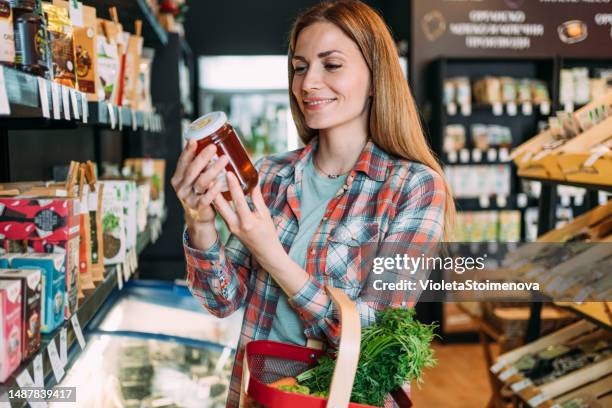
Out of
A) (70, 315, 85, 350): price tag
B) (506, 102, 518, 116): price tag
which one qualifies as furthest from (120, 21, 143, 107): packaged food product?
(506, 102, 518, 116): price tag

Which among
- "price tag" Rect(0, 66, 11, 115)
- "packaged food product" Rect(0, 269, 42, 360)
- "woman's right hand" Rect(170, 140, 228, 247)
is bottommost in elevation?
"packaged food product" Rect(0, 269, 42, 360)

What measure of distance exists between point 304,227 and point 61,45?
75 centimetres

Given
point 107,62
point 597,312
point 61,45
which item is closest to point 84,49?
point 107,62

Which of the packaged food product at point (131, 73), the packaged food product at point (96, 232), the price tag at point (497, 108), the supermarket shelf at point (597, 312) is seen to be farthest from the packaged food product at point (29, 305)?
the price tag at point (497, 108)

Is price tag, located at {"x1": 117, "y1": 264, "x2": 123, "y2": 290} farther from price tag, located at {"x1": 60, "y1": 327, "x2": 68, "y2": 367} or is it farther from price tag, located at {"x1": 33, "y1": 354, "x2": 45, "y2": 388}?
price tag, located at {"x1": 33, "y1": 354, "x2": 45, "y2": 388}

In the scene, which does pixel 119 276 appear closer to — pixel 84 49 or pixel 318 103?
pixel 84 49

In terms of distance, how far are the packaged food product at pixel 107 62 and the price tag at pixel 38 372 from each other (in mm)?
1029

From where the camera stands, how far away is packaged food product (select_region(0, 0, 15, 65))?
1137 mm

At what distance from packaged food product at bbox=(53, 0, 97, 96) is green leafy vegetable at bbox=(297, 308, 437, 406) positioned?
110cm

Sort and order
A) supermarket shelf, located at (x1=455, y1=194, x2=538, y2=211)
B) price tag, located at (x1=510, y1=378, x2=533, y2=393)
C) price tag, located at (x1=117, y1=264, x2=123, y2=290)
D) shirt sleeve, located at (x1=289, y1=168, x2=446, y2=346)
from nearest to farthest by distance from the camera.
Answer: shirt sleeve, located at (x1=289, y1=168, x2=446, y2=346)
price tag, located at (x1=117, y1=264, x2=123, y2=290)
price tag, located at (x1=510, y1=378, x2=533, y2=393)
supermarket shelf, located at (x1=455, y1=194, x2=538, y2=211)

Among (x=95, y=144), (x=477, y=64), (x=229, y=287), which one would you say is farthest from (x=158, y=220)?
(x=477, y=64)

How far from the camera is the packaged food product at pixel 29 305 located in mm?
1136

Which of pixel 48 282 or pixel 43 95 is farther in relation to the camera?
pixel 48 282

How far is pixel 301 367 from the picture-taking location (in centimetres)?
133
